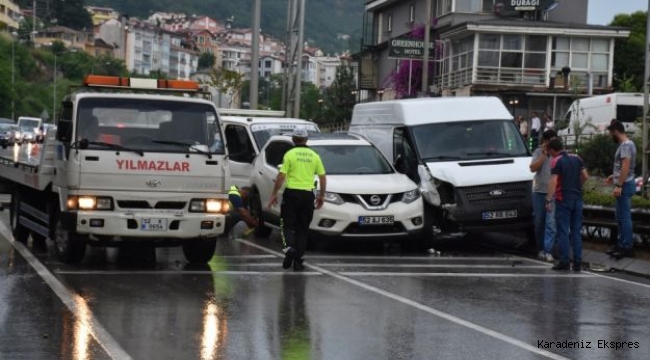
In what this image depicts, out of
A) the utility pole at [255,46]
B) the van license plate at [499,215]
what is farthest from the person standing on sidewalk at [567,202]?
the utility pole at [255,46]

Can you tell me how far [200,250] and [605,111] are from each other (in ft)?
99.4

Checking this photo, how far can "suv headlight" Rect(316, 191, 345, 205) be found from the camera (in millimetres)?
16531

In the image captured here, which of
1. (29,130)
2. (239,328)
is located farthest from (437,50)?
(239,328)

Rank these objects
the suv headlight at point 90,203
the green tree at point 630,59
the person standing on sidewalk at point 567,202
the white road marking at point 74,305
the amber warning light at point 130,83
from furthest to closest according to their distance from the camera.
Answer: the green tree at point 630,59 → the person standing on sidewalk at point 567,202 → the amber warning light at point 130,83 → the suv headlight at point 90,203 → the white road marking at point 74,305

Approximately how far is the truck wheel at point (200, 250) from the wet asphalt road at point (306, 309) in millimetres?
209

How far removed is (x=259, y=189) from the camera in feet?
62.0

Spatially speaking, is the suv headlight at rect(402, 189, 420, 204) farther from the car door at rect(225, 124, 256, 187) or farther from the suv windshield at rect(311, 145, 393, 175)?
the car door at rect(225, 124, 256, 187)

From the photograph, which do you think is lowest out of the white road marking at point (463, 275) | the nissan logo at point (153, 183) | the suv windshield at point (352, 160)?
the white road marking at point (463, 275)

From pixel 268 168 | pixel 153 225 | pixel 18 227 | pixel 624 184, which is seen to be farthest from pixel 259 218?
pixel 624 184

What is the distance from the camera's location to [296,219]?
14.1 metres

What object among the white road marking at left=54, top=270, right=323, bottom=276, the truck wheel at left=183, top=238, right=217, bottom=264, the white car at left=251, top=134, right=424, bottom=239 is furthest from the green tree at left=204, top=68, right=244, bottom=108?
the white road marking at left=54, top=270, right=323, bottom=276

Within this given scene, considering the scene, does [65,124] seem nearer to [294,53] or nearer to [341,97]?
[294,53]

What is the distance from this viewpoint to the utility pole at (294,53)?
3631 cm

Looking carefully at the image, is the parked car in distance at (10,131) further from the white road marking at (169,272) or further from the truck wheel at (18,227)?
the white road marking at (169,272)
